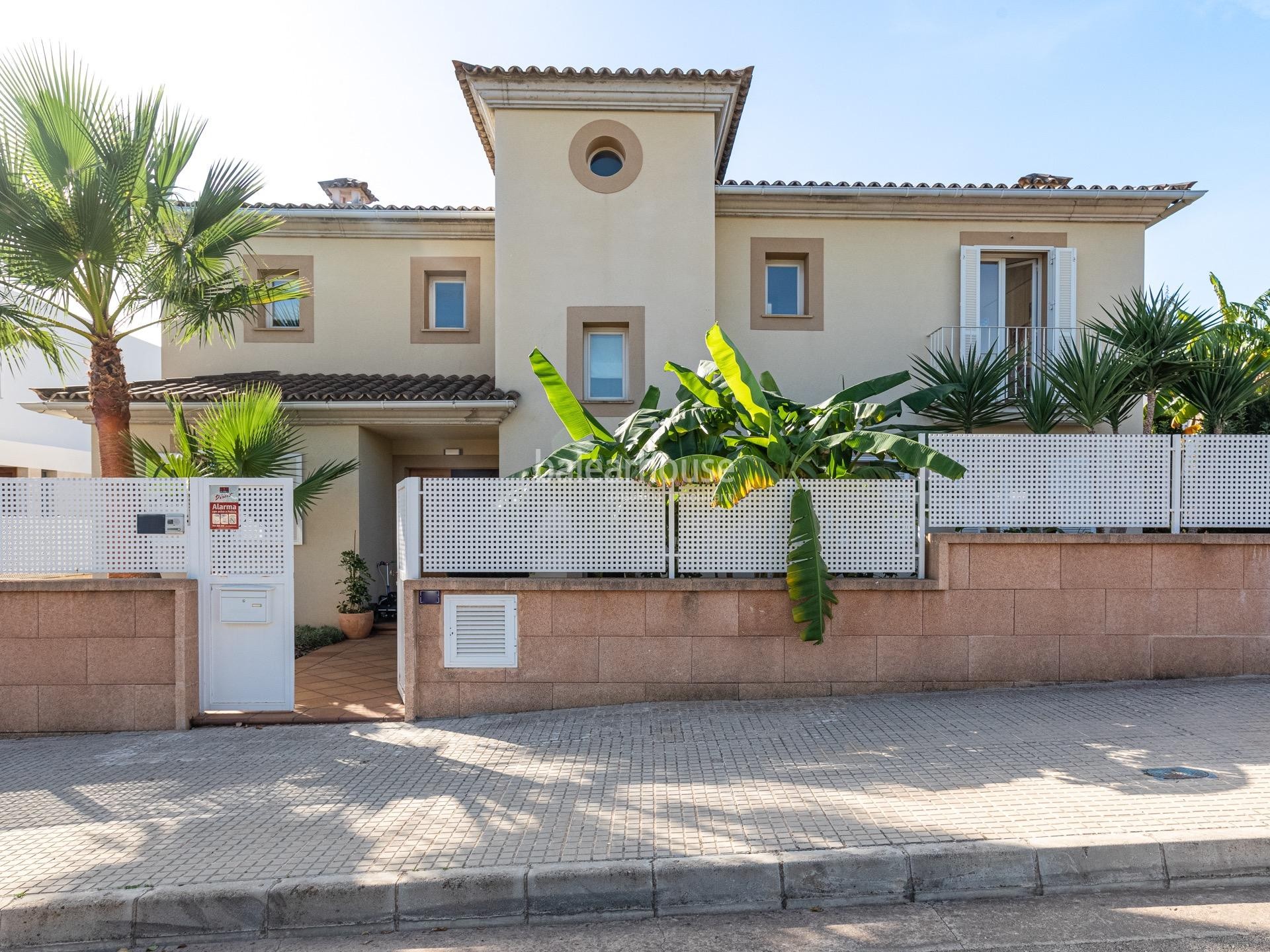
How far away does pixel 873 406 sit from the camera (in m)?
7.18

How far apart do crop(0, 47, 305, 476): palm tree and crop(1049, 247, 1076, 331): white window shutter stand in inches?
443

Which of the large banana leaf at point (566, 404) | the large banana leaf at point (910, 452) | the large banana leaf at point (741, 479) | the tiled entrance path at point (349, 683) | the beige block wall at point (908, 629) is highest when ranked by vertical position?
the large banana leaf at point (566, 404)

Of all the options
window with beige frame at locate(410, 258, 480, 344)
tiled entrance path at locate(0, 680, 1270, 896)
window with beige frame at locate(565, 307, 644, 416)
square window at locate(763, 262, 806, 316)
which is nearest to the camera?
tiled entrance path at locate(0, 680, 1270, 896)

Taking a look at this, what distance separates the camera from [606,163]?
447 inches

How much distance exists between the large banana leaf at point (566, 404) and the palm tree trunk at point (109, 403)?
424 cm

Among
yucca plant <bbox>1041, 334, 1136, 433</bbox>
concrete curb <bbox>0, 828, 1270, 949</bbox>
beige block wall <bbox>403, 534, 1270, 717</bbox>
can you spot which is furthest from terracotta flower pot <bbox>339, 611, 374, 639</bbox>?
yucca plant <bbox>1041, 334, 1136, 433</bbox>

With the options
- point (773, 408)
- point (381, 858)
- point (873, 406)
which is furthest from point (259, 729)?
point (873, 406)

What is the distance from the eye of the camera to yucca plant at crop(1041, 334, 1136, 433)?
8086mm

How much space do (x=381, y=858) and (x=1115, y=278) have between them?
1322 centimetres

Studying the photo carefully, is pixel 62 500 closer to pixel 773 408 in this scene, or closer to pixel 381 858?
pixel 381 858

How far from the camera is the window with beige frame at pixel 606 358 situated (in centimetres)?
1115

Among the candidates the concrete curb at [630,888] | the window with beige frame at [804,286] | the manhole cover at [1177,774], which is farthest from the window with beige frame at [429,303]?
the manhole cover at [1177,774]

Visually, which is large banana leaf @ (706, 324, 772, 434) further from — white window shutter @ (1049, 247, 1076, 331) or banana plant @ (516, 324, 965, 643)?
white window shutter @ (1049, 247, 1076, 331)

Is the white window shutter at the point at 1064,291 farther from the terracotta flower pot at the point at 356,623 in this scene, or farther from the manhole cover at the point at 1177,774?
the terracotta flower pot at the point at 356,623
